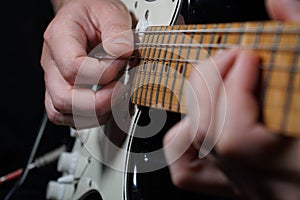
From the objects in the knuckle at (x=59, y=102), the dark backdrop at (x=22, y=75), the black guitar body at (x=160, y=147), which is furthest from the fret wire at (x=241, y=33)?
the dark backdrop at (x=22, y=75)

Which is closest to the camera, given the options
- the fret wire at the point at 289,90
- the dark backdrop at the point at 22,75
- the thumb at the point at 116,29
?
the fret wire at the point at 289,90

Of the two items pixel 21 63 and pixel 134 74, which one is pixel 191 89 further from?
pixel 21 63

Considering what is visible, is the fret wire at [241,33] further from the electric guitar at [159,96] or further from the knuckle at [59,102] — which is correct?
the knuckle at [59,102]

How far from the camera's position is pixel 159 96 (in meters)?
0.53

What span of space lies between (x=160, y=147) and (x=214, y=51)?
24cm

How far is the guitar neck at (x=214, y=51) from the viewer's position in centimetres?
37

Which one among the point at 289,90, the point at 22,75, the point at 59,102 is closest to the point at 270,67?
the point at 289,90

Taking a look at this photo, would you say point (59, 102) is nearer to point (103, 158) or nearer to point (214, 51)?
point (103, 158)

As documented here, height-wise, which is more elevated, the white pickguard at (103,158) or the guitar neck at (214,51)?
the guitar neck at (214,51)

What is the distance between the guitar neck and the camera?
0.37 meters

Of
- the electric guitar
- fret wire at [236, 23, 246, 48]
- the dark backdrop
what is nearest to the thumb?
the electric guitar

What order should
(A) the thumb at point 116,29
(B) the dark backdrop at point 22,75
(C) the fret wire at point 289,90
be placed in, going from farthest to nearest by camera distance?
1. (B) the dark backdrop at point 22,75
2. (A) the thumb at point 116,29
3. (C) the fret wire at point 289,90

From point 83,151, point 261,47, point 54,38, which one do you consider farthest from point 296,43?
point 83,151

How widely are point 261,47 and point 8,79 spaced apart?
98 cm
